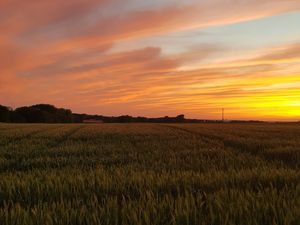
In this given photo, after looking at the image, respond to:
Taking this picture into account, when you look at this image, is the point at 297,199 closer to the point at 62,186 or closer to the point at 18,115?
the point at 62,186

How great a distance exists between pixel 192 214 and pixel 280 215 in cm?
87

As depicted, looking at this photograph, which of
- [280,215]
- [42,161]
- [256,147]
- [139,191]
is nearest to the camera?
[280,215]

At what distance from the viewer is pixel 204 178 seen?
692cm

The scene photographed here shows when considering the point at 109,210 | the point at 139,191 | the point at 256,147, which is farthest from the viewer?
the point at 256,147

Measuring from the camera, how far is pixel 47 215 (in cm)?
392

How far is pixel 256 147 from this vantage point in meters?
16.5

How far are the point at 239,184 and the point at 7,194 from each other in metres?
3.78

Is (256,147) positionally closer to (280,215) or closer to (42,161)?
(42,161)

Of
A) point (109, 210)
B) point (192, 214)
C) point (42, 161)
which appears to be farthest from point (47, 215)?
point (42, 161)

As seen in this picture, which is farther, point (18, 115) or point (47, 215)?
point (18, 115)

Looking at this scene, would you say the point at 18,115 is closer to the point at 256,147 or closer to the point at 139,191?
the point at 256,147

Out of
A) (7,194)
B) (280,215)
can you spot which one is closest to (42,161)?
(7,194)

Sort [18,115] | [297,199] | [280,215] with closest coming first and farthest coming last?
1. [280,215]
2. [297,199]
3. [18,115]

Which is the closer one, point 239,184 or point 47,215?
point 47,215
